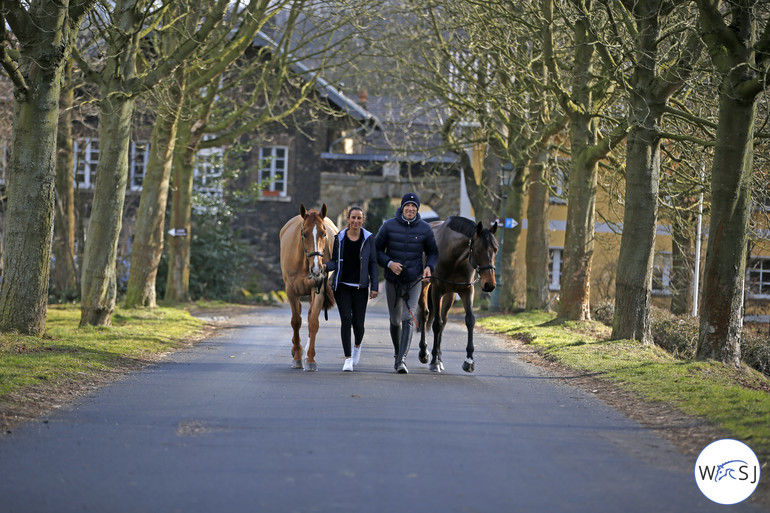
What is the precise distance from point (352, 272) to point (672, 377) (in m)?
4.09

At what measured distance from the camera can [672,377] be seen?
466 inches

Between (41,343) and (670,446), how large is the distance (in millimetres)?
8896

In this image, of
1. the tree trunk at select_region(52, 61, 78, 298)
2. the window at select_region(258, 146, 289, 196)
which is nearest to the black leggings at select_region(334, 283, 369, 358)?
the tree trunk at select_region(52, 61, 78, 298)

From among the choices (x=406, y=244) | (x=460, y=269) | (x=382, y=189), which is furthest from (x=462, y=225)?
(x=382, y=189)

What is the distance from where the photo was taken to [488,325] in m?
23.4

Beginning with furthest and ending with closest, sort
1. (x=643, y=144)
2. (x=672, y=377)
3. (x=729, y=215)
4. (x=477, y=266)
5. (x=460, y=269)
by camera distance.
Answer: (x=643, y=144) < (x=460, y=269) < (x=729, y=215) < (x=477, y=266) < (x=672, y=377)

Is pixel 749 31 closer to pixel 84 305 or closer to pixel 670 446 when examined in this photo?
pixel 670 446

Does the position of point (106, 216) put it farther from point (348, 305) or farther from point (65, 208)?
point (65, 208)

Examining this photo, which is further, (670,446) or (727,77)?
(727,77)

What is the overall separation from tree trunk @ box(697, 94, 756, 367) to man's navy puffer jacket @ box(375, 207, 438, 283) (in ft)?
12.5

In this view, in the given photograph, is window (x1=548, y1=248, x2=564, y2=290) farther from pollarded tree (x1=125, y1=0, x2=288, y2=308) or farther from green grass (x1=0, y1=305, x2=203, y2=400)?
green grass (x1=0, y1=305, x2=203, y2=400)

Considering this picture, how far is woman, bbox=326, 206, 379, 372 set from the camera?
12203 mm

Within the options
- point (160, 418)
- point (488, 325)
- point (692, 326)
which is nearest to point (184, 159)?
point (488, 325)
